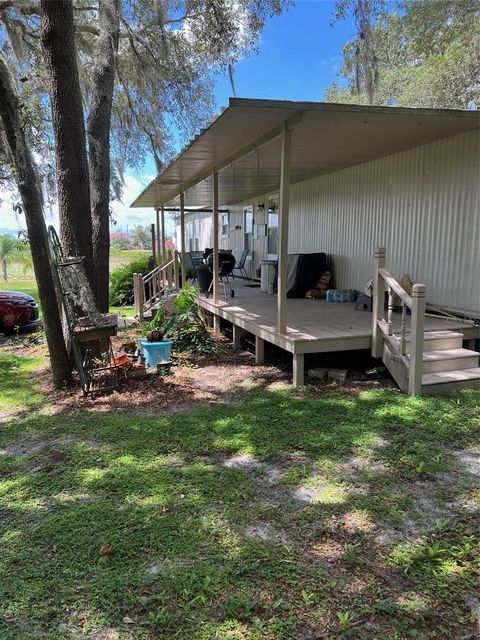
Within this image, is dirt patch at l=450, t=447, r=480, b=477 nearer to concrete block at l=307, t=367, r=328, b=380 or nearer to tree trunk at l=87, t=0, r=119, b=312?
concrete block at l=307, t=367, r=328, b=380

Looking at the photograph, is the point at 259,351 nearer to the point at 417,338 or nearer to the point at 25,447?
the point at 417,338

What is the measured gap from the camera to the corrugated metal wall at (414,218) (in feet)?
17.5

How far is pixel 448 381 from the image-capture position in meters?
4.36

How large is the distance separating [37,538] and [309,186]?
322 inches

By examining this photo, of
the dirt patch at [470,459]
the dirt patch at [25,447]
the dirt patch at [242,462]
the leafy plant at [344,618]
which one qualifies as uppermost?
the dirt patch at [470,459]

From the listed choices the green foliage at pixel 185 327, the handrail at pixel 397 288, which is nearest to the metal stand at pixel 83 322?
the green foliage at pixel 185 327

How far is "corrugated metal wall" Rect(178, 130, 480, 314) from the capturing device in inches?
210

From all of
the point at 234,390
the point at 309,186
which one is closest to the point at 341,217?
the point at 309,186

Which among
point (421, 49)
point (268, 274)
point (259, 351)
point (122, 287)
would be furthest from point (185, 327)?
point (421, 49)

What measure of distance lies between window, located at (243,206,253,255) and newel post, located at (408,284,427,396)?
8411 mm

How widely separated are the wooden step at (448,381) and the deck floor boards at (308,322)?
70 centimetres

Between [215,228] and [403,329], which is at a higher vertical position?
[215,228]

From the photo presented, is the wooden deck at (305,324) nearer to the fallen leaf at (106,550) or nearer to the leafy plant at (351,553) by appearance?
the leafy plant at (351,553)

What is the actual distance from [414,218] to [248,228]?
7.05 metres
